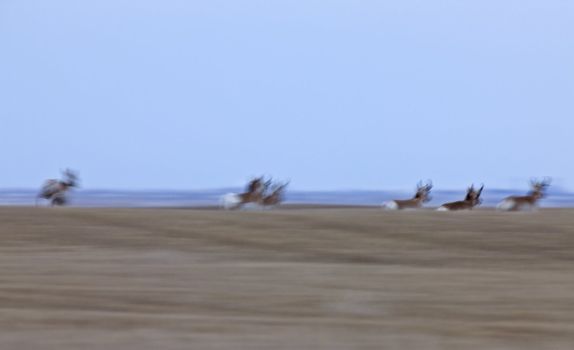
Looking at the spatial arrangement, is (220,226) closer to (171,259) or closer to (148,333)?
(171,259)

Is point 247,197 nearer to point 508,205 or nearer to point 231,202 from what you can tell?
point 231,202

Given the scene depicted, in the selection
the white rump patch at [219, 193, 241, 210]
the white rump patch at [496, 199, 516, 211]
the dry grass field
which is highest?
the white rump patch at [219, 193, 241, 210]

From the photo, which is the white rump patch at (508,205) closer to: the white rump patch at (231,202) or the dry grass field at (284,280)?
the dry grass field at (284,280)

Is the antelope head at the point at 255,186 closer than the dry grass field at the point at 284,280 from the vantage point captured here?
No

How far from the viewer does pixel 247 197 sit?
2397cm

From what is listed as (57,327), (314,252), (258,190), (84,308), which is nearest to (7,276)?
(84,308)

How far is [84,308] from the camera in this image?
1003 centimetres

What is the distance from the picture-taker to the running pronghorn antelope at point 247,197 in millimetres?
23578

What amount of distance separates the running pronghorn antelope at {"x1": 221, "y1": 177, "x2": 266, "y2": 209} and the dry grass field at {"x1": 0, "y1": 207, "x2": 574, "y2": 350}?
5.74 metres

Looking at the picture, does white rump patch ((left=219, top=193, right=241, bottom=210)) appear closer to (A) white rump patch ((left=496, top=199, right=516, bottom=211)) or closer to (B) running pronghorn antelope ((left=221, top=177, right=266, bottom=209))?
(B) running pronghorn antelope ((left=221, top=177, right=266, bottom=209))

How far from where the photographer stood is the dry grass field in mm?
8820

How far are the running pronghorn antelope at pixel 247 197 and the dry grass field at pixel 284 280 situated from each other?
18.8ft

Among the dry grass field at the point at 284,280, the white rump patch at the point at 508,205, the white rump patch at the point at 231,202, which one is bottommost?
the dry grass field at the point at 284,280

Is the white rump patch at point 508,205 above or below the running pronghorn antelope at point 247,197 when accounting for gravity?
below
